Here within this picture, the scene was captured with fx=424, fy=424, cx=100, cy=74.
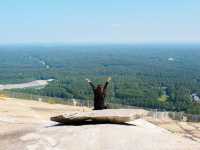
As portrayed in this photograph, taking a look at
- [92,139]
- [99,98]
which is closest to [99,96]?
[99,98]

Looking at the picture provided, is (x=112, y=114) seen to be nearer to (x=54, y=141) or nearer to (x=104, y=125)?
(x=104, y=125)

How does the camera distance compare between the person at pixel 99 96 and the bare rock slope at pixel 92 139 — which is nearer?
the bare rock slope at pixel 92 139

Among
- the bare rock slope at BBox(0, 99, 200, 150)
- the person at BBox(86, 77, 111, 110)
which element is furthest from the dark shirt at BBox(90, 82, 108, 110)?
the bare rock slope at BBox(0, 99, 200, 150)

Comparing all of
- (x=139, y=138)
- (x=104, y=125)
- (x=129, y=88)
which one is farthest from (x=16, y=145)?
(x=129, y=88)

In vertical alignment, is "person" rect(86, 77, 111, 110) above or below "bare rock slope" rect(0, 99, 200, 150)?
above

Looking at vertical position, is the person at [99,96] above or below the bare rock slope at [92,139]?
above

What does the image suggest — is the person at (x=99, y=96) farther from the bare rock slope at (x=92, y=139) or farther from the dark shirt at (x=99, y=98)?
the bare rock slope at (x=92, y=139)

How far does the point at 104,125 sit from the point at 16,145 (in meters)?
3.52

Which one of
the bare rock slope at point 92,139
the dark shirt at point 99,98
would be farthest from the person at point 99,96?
the bare rock slope at point 92,139

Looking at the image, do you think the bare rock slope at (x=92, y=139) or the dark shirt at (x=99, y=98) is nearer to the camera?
the bare rock slope at (x=92, y=139)

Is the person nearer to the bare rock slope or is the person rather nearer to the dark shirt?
the dark shirt

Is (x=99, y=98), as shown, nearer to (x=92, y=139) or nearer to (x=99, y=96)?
(x=99, y=96)

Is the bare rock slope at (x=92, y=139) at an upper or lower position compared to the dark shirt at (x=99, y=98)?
lower

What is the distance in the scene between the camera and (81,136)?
1596 centimetres
